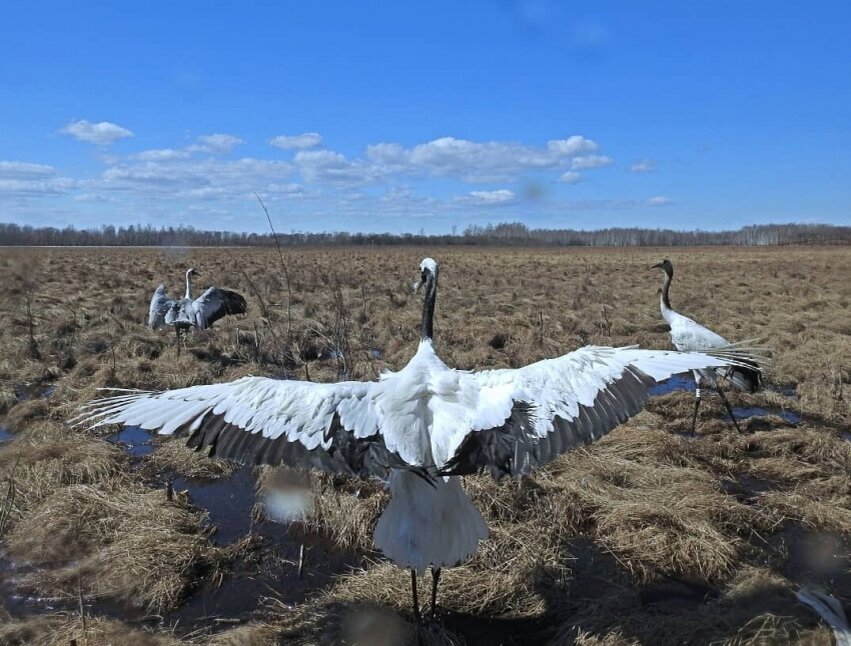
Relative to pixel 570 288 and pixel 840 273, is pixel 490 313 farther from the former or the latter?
pixel 840 273

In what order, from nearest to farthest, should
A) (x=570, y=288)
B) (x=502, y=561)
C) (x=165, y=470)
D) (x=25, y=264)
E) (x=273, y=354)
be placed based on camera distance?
(x=502, y=561), (x=165, y=470), (x=25, y=264), (x=273, y=354), (x=570, y=288)

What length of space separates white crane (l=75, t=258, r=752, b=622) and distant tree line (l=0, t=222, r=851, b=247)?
7.90 ft

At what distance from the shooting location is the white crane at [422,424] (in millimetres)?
3100


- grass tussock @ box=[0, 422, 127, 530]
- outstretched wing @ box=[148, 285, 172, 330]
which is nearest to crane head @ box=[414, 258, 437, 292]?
grass tussock @ box=[0, 422, 127, 530]

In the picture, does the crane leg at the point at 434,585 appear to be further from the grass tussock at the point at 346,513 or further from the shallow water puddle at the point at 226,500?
the shallow water puddle at the point at 226,500

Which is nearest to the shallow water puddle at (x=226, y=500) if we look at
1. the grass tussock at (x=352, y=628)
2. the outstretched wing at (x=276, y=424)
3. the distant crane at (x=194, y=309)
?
the grass tussock at (x=352, y=628)

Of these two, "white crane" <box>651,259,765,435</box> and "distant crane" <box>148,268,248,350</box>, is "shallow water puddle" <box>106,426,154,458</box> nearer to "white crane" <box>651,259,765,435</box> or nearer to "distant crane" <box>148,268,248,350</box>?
"distant crane" <box>148,268,248,350</box>

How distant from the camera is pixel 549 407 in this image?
317cm

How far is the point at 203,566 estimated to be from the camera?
419 centimetres

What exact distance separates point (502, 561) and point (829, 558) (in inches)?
93.7

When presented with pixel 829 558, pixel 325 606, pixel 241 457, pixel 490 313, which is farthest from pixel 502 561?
pixel 490 313

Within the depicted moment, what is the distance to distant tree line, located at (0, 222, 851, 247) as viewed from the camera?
858 centimetres

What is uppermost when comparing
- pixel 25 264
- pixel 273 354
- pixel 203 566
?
pixel 25 264

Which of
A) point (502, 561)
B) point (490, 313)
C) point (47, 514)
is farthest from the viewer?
point (490, 313)
